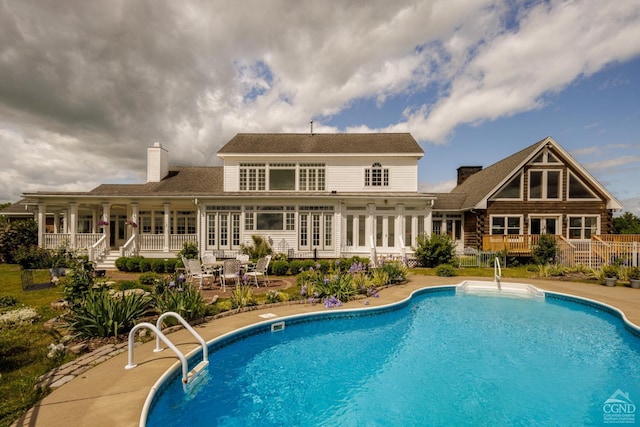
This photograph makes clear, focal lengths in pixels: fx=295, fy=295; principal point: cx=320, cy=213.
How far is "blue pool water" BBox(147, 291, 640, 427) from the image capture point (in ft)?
16.7

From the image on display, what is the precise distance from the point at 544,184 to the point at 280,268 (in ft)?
66.4

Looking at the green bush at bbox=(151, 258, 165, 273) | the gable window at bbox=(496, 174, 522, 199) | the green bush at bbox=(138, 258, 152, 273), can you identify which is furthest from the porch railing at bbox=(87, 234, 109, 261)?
the gable window at bbox=(496, 174, 522, 199)

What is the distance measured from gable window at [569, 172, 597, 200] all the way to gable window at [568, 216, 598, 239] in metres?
1.55

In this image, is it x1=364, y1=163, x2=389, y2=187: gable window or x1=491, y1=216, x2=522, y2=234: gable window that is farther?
x1=491, y1=216, x2=522, y2=234: gable window

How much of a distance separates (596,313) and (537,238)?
33.7ft

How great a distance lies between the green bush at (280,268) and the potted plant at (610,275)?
16.0m

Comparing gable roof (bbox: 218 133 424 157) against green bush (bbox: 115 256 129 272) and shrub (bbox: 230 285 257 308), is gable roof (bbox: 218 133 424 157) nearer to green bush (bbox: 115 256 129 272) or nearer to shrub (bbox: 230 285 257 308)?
green bush (bbox: 115 256 129 272)

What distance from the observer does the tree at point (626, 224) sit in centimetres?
3955

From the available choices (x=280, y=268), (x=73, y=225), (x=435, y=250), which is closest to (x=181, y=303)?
(x=280, y=268)

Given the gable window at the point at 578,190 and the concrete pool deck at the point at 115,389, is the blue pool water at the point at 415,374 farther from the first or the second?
the gable window at the point at 578,190

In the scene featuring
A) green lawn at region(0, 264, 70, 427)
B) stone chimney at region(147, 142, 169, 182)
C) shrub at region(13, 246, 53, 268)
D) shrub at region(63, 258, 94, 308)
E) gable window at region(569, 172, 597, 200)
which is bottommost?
green lawn at region(0, 264, 70, 427)

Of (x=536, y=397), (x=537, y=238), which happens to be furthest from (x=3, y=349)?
(x=537, y=238)

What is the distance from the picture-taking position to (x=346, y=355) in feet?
24.1

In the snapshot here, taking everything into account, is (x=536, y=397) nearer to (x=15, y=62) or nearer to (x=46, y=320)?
(x=46, y=320)
